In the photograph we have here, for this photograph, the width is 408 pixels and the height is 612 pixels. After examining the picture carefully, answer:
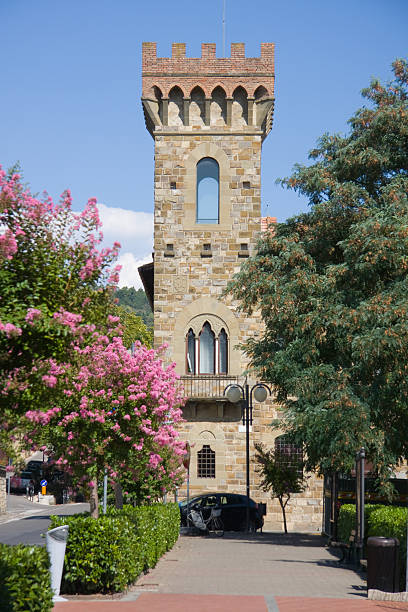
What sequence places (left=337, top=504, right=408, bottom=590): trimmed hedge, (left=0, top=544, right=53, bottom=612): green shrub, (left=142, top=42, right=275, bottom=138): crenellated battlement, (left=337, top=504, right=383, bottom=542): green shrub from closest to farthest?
(left=0, top=544, right=53, bottom=612): green shrub → (left=337, top=504, right=408, bottom=590): trimmed hedge → (left=337, top=504, right=383, bottom=542): green shrub → (left=142, top=42, right=275, bottom=138): crenellated battlement

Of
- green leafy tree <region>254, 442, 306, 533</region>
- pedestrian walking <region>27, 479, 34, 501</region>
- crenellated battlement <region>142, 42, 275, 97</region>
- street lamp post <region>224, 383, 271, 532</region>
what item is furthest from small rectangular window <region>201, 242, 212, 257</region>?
pedestrian walking <region>27, 479, 34, 501</region>

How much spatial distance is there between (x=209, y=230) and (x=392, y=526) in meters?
22.5

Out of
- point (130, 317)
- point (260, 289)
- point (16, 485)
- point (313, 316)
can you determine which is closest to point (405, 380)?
point (313, 316)

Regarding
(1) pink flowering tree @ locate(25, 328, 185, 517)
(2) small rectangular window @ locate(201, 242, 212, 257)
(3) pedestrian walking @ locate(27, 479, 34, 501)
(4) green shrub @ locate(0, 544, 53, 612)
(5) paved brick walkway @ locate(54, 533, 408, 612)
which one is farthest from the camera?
(3) pedestrian walking @ locate(27, 479, 34, 501)

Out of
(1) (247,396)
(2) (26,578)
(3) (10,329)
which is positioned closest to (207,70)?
(1) (247,396)

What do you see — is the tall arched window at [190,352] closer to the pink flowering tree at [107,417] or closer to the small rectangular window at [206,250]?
the small rectangular window at [206,250]

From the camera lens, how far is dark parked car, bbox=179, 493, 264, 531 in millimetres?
33562

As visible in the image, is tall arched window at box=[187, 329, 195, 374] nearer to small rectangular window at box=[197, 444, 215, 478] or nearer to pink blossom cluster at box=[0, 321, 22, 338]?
small rectangular window at box=[197, 444, 215, 478]

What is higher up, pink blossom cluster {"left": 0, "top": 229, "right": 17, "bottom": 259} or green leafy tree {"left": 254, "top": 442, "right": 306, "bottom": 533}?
pink blossom cluster {"left": 0, "top": 229, "right": 17, "bottom": 259}

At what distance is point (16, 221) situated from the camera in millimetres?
9562

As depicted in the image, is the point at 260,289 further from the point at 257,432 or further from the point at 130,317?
the point at 130,317

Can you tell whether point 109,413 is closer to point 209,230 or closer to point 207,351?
point 207,351

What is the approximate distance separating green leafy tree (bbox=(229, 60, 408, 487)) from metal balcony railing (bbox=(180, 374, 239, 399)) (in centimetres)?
898

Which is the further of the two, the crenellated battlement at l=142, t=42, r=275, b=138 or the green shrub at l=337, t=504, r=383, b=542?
the crenellated battlement at l=142, t=42, r=275, b=138
